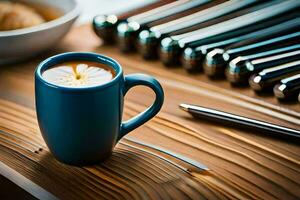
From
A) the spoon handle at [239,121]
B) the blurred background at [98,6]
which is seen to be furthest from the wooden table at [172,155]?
the blurred background at [98,6]

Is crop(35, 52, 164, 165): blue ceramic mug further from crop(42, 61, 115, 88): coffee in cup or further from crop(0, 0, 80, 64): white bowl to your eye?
crop(0, 0, 80, 64): white bowl

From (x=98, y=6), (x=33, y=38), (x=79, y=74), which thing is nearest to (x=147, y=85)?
(x=79, y=74)

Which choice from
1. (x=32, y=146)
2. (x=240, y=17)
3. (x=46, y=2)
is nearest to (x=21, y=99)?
(x=32, y=146)

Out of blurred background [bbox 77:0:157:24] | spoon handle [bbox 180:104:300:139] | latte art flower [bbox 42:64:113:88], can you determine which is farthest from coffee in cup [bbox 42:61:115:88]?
blurred background [bbox 77:0:157:24]

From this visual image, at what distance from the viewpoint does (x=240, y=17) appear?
0.74m

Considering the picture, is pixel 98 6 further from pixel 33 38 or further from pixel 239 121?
pixel 239 121

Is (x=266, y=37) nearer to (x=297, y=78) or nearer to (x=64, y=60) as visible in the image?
(x=297, y=78)

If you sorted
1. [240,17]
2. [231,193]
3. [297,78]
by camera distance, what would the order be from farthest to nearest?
[240,17] → [297,78] → [231,193]

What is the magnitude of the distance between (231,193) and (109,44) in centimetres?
35

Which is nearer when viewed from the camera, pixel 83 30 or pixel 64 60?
pixel 64 60

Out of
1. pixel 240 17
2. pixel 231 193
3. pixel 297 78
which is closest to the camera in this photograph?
pixel 231 193

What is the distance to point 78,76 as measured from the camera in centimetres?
50

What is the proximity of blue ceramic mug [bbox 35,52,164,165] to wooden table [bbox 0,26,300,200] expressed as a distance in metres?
0.02

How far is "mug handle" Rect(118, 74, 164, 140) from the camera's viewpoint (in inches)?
20.0
